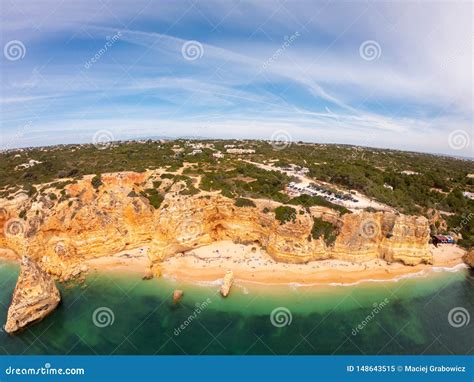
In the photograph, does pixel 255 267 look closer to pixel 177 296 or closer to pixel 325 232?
pixel 177 296

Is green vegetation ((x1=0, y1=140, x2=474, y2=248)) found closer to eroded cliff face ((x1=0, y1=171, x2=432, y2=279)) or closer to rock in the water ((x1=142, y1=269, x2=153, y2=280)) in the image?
eroded cliff face ((x1=0, y1=171, x2=432, y2=279))

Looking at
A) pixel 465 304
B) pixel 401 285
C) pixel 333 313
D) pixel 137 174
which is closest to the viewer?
pixel 333 313

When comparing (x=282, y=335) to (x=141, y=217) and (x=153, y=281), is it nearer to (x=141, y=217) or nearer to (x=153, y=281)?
(x=153, y=281)

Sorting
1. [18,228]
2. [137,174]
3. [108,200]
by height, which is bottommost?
[18,228]

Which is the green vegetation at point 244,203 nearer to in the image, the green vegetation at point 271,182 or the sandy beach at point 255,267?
the green vegetation at point 271,182

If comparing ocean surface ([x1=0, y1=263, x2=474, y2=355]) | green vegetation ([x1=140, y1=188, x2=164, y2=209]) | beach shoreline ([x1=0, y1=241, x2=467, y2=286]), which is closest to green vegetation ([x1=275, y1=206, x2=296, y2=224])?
beach shoreline ([x1=0, y1=241, x2=467, y2=286])

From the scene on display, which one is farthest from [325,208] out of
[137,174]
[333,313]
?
[137,174]

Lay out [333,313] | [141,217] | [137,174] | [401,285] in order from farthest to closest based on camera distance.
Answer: [137,174], [141,217], [401,285], [333,313]
